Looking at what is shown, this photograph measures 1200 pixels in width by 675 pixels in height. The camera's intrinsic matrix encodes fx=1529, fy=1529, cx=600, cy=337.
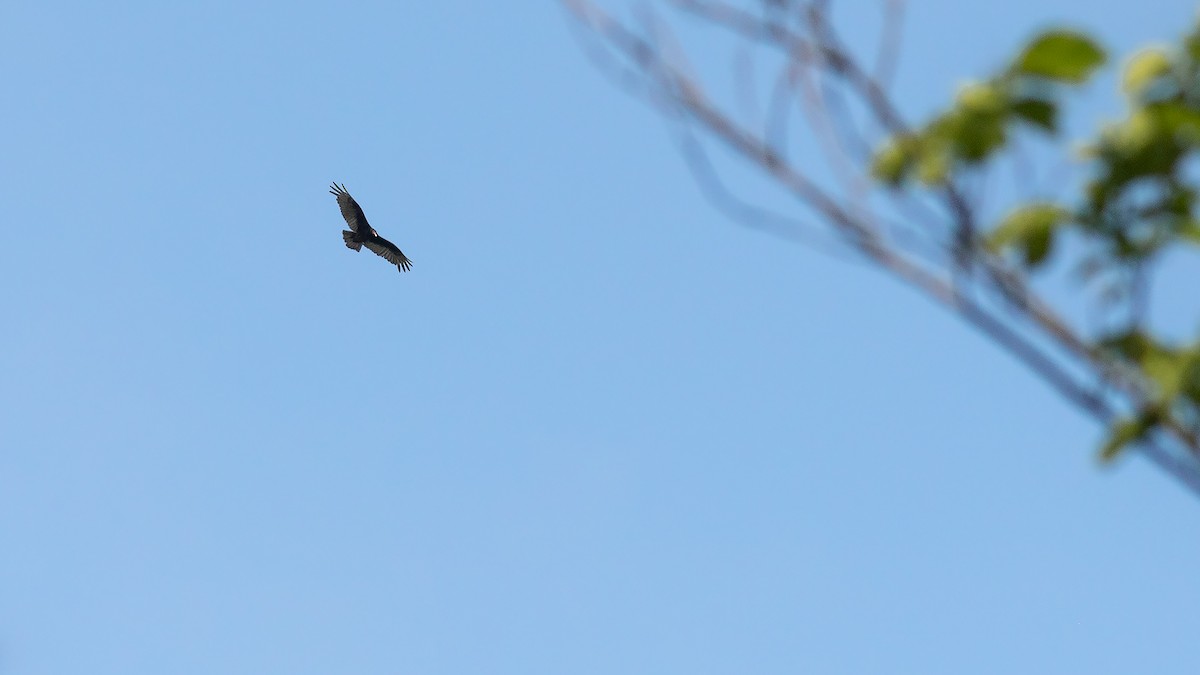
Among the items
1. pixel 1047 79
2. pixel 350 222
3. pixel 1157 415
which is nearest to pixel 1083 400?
pixel 1157 415

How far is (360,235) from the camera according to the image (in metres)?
30.6

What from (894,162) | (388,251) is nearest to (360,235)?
(388,251)

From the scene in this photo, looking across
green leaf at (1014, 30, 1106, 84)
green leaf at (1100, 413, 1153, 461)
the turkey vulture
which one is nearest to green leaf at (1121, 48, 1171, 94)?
green leaf at (1014, 30, 1106, 84)

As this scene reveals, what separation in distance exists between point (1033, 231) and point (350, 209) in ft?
86.4

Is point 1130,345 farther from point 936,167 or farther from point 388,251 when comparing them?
point 388,251

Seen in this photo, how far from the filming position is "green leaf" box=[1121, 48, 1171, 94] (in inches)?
177

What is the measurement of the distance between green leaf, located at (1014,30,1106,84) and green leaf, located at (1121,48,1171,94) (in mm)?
309

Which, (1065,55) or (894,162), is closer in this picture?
(1065,55)

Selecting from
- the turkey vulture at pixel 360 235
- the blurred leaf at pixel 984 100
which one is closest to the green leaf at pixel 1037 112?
the blurred leaf at pixel 984 100

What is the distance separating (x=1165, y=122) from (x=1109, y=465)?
99cm

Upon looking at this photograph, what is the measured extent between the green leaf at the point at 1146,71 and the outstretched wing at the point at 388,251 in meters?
27.0

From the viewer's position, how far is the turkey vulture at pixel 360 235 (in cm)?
2966

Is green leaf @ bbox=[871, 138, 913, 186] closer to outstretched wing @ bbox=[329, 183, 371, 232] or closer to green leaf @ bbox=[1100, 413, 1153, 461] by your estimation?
green leaf @ bbox=[1100, 413, 1153, 461]

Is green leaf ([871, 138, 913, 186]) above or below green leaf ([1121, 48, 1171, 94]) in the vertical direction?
below
